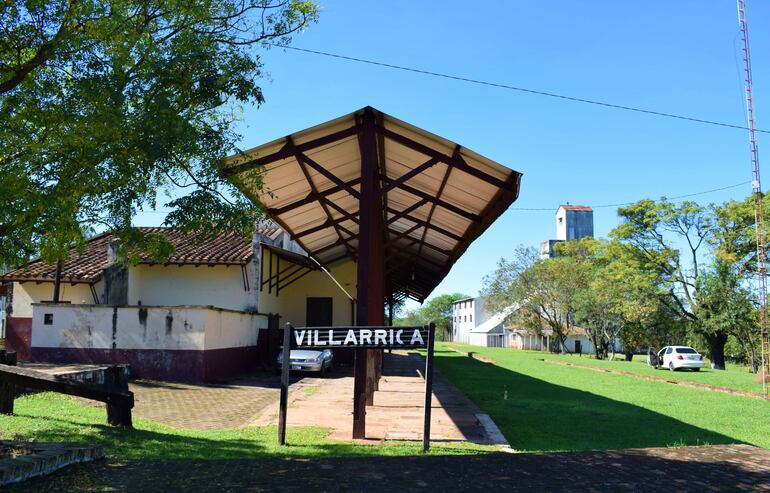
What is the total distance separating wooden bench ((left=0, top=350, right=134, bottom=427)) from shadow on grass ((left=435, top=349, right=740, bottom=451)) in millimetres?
5103

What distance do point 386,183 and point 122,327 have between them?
26.3 feet

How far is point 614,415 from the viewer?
11938 millimetres

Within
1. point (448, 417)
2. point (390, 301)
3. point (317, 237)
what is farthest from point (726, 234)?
point (448, 417)

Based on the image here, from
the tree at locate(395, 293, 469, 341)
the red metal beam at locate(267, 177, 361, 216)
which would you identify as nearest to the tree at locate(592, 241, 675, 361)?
the red metal beam at locate(267, 177, 361, 216)

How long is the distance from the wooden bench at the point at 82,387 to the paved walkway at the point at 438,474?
1.61 metres

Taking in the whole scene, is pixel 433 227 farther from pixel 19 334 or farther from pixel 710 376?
pixel 710 376

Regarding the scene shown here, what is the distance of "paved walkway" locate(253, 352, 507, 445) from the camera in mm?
8656

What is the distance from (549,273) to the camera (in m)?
52.8

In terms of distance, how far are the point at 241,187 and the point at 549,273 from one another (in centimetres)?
4843

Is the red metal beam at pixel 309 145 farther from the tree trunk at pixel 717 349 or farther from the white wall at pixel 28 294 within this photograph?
the tree trunk at pixel 717 349

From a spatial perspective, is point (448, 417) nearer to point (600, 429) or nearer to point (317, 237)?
point (600, 429)

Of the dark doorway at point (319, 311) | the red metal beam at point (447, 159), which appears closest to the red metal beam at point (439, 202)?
the red metal beam at point (447, 159)

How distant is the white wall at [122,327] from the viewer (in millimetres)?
15445

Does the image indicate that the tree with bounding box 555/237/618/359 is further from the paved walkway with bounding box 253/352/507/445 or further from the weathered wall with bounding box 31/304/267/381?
the weathered wall with bounding box 31/304/267/381
